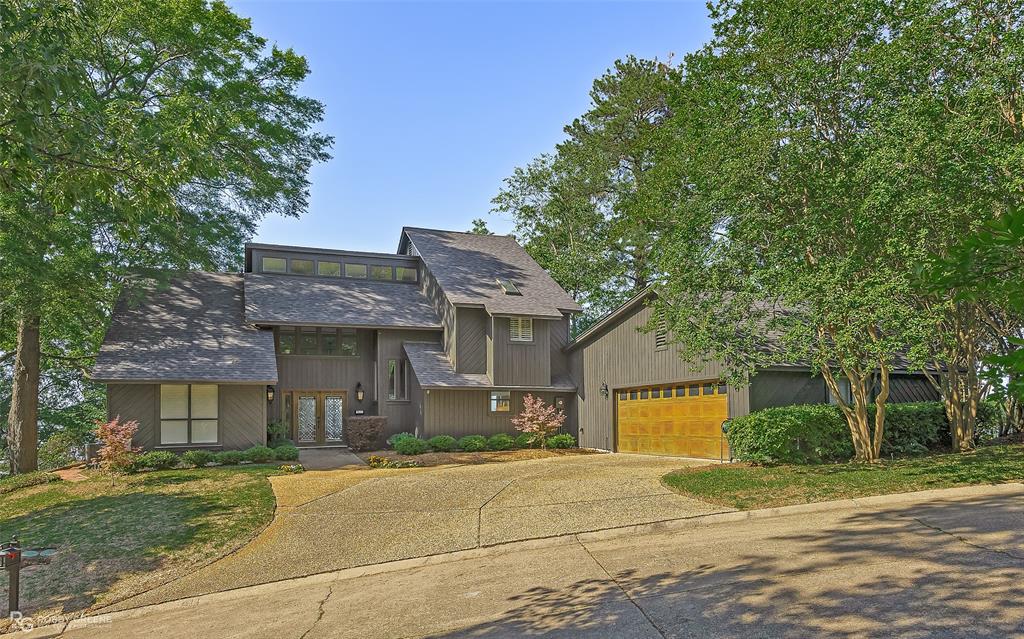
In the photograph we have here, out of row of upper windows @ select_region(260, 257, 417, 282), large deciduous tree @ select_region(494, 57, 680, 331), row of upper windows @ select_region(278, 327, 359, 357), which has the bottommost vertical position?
row of upper windows @ select_region(278, 327, 359, 357)

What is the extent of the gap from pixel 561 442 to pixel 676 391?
5.29m

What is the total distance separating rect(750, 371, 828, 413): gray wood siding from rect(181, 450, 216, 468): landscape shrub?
590 inches

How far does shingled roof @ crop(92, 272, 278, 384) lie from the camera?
19344mm

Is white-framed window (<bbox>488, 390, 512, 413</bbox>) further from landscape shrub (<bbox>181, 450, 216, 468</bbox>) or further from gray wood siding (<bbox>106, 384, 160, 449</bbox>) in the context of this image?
gray wood siding (<bbox>106, 384, 160, 449</bbox>)

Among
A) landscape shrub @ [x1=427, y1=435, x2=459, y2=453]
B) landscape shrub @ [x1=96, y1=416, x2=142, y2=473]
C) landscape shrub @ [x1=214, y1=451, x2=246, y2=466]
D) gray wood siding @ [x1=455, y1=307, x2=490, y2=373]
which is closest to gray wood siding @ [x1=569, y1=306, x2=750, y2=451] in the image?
gray wood siding @ [x1=455, y1=307, x2=490, y2=373]

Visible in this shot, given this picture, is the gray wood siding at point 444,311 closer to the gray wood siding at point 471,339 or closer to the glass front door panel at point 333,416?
the gray wood siding at point 471,339

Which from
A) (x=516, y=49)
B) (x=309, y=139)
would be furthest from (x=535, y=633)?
(x=309, y=139)

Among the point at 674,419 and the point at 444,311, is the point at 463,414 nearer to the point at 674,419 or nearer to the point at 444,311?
the point at 444,311

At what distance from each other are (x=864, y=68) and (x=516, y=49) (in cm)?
766

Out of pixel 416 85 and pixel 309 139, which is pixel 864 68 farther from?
pixel 309 139

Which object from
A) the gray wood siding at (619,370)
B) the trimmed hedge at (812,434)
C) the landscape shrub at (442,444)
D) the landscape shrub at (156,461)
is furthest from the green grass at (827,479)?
the landscape shrub at (156,461)

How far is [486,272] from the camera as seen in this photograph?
26984 mm

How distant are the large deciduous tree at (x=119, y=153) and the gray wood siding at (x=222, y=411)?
2520 mm

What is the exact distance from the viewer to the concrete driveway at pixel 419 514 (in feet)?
30.3
